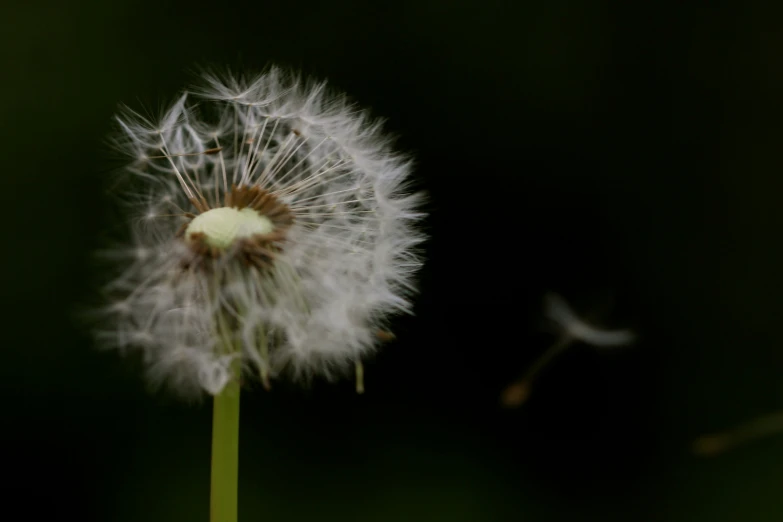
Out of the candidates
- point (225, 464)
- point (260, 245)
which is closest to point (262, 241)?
point (260, 245)

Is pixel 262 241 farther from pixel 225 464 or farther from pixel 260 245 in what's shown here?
pixel 225 464

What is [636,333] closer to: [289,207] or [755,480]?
[755,480]

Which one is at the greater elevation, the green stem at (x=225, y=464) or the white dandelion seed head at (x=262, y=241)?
the white dandelion seed head at (x=262, y=241)

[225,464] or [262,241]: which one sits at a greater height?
[262,241]

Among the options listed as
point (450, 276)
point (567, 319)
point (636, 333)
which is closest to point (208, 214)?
point (567, 319)
